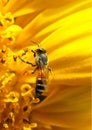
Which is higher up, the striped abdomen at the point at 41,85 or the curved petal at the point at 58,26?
the curved petal at the point at 58,26

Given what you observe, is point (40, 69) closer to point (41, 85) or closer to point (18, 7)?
point (41, 85)

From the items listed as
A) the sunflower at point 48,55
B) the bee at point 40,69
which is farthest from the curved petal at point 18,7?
the bee at point 40,69

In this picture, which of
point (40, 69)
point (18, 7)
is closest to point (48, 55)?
point (40, 69)

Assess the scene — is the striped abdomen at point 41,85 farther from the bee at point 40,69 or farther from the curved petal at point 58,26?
the curved petal at point 58,26

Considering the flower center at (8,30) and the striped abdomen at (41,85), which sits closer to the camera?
the striped abdomen at (41,85)

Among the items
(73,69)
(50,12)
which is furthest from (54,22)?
(73,69)

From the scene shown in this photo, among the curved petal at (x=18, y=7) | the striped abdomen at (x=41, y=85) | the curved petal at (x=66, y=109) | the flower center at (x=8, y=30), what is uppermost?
the curved petal at (x=18, y=7)

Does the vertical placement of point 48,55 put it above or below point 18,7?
below

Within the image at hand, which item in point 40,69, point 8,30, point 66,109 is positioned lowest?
point 66,109
